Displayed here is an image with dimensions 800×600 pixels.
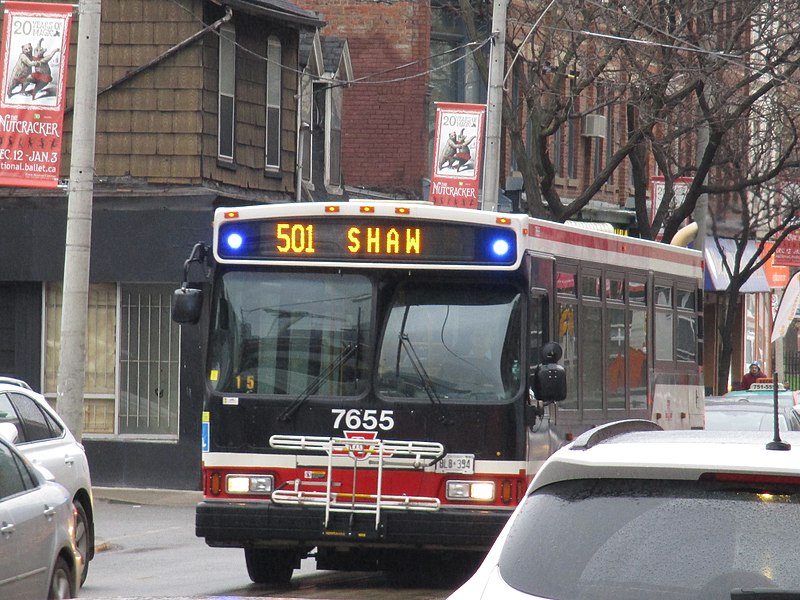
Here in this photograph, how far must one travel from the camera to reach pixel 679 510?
424cm

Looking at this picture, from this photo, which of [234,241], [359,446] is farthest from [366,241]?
[359,446]

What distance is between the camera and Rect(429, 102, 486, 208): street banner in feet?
75.6

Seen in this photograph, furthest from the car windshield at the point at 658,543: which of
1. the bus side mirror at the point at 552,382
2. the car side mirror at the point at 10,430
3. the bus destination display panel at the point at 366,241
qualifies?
the bus destination display panel at the point at 366,241

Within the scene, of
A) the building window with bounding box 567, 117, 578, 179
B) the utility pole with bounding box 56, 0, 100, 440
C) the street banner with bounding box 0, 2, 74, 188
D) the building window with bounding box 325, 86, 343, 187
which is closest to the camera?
the utility pole with bounding box 56, 0, 100, 440

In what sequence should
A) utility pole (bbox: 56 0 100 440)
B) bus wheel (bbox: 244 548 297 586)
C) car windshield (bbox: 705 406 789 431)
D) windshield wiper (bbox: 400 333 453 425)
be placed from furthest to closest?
car windshield (bbox: 705 406 789 431), utility pole (bbox: 56 0 100 440), bus wheel (bbox: 244 548 297 586), windshield wiper (bbox: 400 333 453 425)

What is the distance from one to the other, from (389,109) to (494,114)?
8.46 m

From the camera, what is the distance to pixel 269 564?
40.4ft

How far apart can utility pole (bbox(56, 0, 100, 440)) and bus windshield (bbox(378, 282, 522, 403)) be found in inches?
203

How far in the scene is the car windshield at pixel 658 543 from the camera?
13.4 feet

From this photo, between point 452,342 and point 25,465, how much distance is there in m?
3.34

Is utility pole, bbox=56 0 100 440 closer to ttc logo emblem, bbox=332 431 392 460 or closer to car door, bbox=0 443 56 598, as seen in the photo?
ttc logo emblem, bbox=332 431 392 460

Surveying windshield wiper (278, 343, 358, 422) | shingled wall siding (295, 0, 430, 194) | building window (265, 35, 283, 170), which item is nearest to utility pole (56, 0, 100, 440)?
windshield wiper (278, 343, 358, 422)

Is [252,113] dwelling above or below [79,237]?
above

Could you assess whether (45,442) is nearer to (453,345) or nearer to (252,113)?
(453,345)
